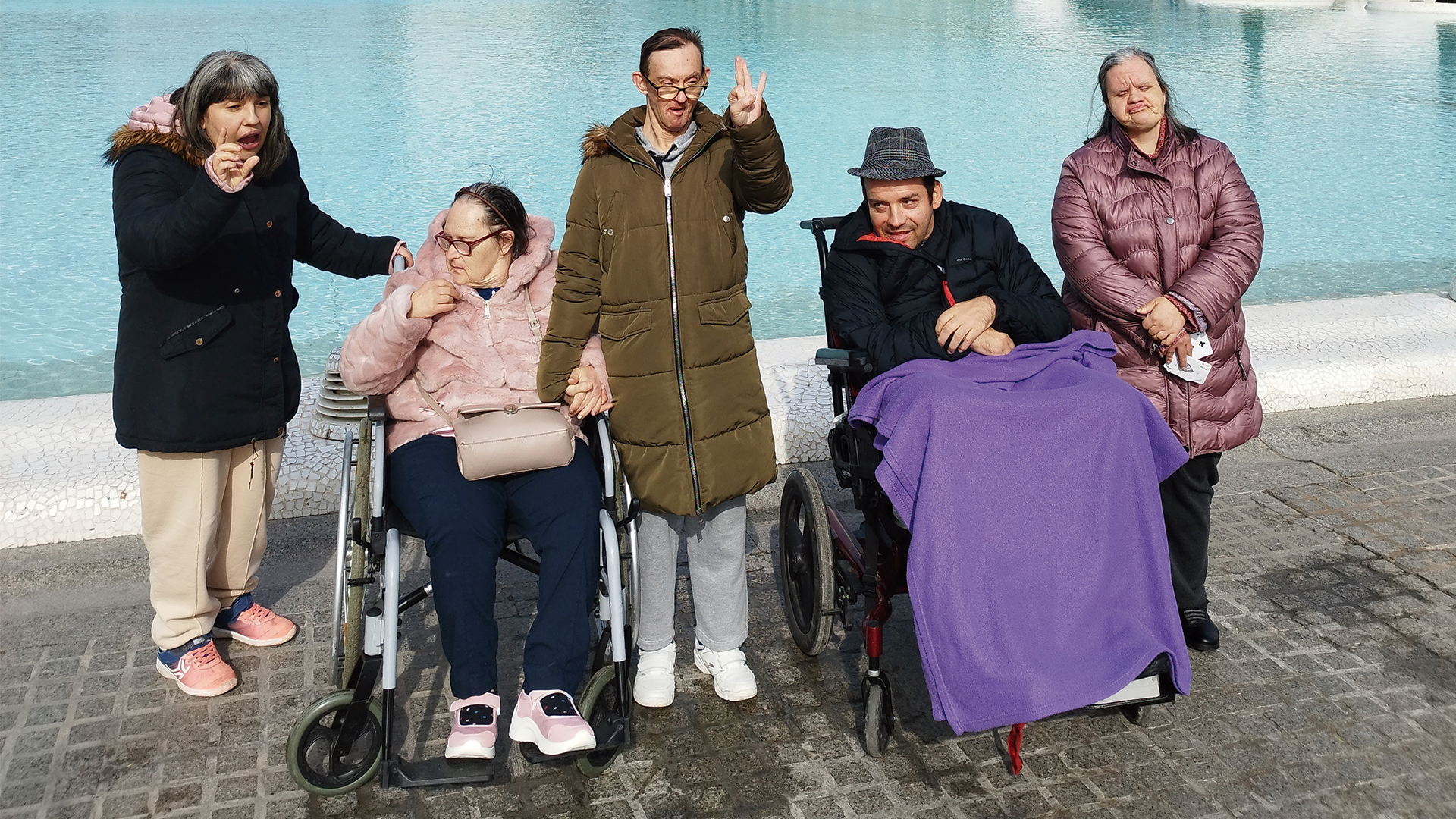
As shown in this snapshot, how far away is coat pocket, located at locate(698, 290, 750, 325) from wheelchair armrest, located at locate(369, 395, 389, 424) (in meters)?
0.90

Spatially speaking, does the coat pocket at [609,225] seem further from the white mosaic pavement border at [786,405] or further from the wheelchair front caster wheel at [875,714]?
the white mosaic pavement border at [786,405]

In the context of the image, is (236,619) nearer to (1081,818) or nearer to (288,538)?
(288,538)

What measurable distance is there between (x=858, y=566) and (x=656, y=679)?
670 mm

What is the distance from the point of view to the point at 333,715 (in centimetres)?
314

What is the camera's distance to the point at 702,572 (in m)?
3.62

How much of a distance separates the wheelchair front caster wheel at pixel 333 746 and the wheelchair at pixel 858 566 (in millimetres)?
1262

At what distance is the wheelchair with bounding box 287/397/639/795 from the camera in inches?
119

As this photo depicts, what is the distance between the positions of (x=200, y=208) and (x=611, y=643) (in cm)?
148

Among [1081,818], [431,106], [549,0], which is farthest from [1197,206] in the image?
[549,0]

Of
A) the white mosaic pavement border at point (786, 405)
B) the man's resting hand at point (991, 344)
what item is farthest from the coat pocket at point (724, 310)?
the white mosaic pavement border at point (786, 405)

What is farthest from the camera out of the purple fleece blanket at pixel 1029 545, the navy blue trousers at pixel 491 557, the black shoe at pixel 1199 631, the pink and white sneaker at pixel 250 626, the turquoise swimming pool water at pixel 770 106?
the turquoise swimming pool water at pixel 770 106

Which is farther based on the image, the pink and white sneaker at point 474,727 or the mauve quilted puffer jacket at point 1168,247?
the mauve quilted puffer jacket at point 1168,247

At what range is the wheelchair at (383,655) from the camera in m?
3.02

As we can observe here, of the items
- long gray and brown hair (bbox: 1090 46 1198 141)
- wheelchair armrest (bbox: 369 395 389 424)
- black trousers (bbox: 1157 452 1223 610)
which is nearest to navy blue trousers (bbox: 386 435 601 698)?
wheelchair armrest (bbox: 369 395 389 424)
